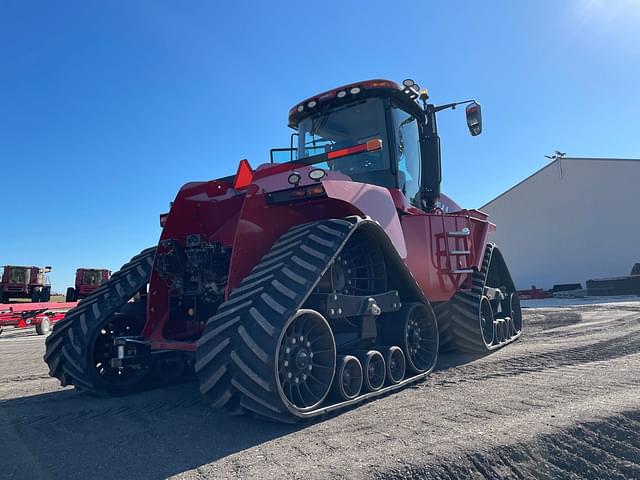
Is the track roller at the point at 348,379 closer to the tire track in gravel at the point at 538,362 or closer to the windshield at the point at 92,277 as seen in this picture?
the tire track in gravel at the point at 538,362

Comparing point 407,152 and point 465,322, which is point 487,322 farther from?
point 407,152

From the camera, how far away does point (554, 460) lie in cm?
271

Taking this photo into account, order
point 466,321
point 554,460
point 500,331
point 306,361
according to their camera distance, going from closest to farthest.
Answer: point 554,460
point 306,361
point 466,321
point 500,331

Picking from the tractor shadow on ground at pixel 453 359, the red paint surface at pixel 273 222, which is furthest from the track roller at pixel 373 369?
the tractor shadow on ground at pixel 453 359

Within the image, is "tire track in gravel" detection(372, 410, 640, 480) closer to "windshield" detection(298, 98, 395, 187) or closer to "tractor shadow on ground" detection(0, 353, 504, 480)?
"tractor shadow on ground" detection(0, 353, 504, 480)

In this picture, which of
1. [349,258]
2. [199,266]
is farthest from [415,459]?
[199,266]

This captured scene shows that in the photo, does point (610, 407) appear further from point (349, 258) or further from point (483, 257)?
point (483, 257)

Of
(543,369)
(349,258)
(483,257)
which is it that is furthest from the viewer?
(483,257)

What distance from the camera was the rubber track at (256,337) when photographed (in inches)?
125

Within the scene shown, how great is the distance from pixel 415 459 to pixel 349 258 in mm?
2396

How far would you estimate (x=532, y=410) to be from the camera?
3.68m

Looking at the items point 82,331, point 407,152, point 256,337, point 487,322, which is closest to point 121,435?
point 256,337

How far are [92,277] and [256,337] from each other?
25.1 m

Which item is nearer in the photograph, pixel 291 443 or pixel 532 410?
pixel 291 443
